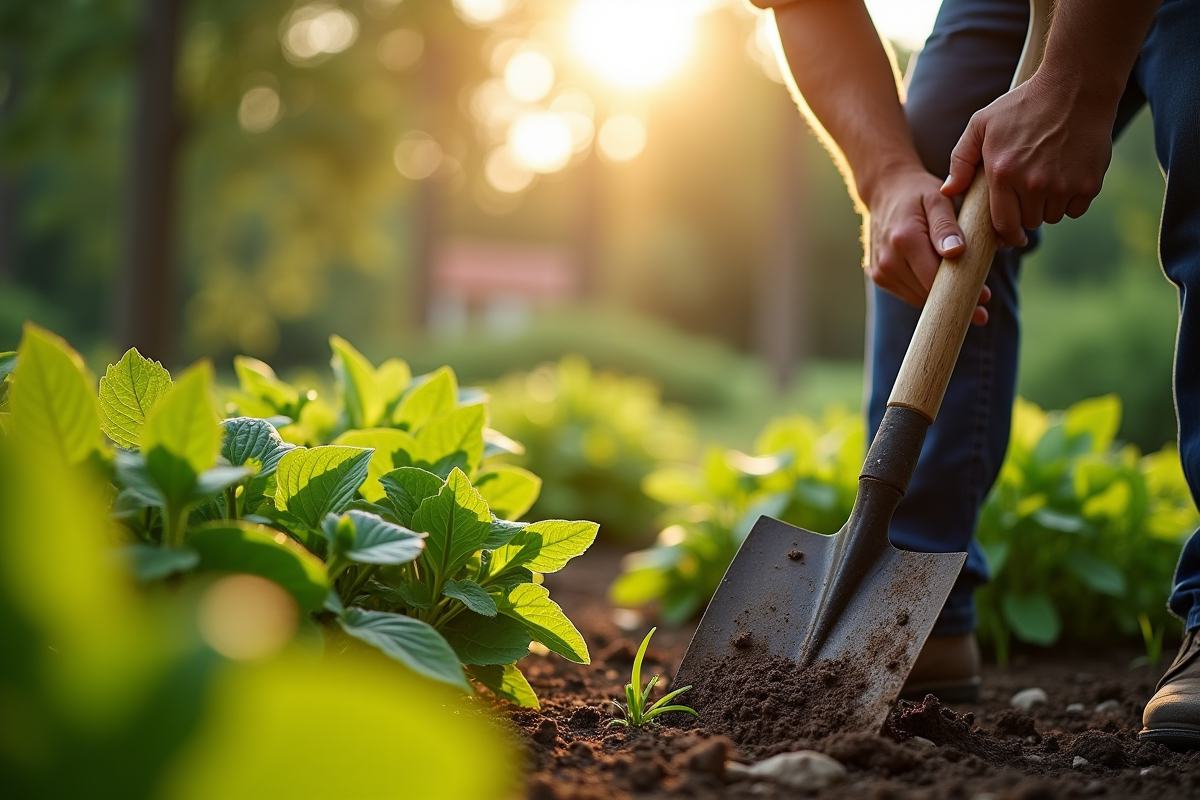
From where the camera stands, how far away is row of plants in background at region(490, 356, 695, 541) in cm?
564

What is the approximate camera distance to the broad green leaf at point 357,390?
215 cm

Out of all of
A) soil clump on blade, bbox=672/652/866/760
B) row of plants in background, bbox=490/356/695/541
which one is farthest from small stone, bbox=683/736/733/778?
row of plants in background, bbox=490/356/695/541

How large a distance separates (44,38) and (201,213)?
3.15 meters

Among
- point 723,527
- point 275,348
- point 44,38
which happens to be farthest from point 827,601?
point 275,348

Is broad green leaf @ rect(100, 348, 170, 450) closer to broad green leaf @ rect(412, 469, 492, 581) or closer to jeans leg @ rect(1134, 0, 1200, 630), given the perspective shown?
broad green leaf @ rect(412, 469, 492, 581)

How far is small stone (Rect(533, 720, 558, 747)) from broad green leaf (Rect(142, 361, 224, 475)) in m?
0.64

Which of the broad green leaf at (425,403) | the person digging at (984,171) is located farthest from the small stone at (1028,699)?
the broad green leaf at (425,403)

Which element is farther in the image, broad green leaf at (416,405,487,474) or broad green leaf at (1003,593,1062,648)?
broad green leaf at (1003,593,1062,648)

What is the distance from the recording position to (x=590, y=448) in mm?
5641

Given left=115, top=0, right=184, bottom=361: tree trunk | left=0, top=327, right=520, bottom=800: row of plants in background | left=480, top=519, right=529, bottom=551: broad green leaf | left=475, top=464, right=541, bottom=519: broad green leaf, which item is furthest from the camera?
left=115, top=0, right=184, bottom=361: tree trunk

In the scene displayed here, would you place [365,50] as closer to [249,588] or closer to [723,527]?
[723,527]

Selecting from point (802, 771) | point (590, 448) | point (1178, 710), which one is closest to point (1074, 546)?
point (1178, 710)

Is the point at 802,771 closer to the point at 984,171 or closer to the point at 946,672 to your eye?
the point at 946,672

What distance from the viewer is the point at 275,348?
26625mm
